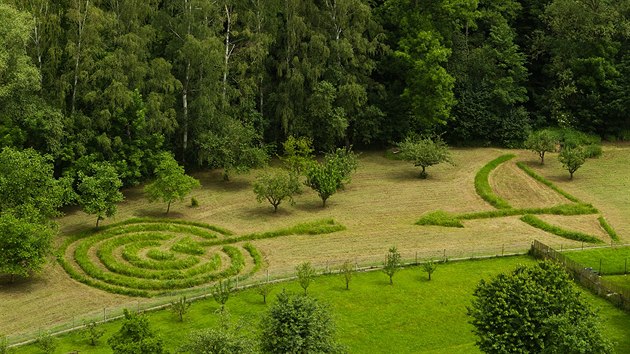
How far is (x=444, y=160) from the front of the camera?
289ft

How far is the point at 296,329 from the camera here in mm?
42312

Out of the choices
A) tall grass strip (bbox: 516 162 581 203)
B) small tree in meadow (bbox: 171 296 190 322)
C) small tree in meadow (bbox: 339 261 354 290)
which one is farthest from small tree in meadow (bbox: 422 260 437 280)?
tall grass strip (bbox: 516 162 581 203)

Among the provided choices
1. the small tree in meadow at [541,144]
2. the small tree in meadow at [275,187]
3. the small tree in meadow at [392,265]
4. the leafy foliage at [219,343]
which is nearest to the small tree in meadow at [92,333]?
the leafy foliage at [219,343]

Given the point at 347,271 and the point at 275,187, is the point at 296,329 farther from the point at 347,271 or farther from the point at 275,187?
the point at 275,187

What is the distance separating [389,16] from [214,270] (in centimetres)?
4686

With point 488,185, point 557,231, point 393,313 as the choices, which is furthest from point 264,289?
point 488,185

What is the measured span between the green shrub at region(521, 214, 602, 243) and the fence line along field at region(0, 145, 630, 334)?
27.2 inches

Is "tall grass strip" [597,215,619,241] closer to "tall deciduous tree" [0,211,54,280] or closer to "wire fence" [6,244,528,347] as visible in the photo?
"wire fence" [6,244,528,347]

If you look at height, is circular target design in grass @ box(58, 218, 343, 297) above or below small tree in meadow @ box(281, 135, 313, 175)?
below

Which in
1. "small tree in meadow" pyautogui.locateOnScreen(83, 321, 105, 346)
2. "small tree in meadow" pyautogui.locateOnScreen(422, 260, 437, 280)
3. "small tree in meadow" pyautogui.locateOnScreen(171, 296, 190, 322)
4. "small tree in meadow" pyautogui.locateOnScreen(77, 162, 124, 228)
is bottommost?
"small tree in meadow" pyautogui.locateOnScreen(83, 321, 105, 346)

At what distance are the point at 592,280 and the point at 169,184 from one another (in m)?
38.4

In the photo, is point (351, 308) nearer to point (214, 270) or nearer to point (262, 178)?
point (214, 270)

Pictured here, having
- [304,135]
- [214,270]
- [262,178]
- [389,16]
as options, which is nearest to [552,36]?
[389,16]

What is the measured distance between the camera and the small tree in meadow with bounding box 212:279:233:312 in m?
56.5
